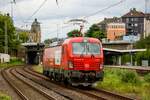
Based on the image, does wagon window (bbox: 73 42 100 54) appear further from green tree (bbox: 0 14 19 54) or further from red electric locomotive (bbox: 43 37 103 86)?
green tree (bbox: 0 14 19 54)

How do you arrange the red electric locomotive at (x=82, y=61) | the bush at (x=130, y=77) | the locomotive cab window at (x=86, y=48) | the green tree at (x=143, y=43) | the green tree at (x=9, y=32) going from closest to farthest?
1. the red electric locomotive at (x=82, y=61)
2. the locomotive cab window at (x=86, y=48)
3. the bush at (x=130, y=77)
4. the green tree at (x=143, y=43)
5. the green tree at (x=9, y=32)

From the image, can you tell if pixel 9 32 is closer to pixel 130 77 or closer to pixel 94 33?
pixel 94 33

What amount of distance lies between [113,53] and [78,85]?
5878 cm

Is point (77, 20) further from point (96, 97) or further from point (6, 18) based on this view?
point (6, 18)

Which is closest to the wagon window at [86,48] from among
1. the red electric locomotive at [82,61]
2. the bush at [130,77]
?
the red electric locomotive at [82,61]

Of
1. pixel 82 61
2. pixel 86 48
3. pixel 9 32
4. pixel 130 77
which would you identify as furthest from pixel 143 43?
pixel 82 61

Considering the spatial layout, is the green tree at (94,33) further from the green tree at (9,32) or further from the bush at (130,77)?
the bush at (130,77)

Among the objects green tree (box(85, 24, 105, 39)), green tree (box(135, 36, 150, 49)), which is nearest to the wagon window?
green tree (box(135, 36, 150, 49))

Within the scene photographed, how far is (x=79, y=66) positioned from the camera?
2984cm

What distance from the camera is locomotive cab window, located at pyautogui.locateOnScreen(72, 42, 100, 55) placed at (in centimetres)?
3048

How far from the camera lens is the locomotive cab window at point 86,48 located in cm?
3048

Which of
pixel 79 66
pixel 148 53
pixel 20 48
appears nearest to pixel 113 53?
pixel 148 53

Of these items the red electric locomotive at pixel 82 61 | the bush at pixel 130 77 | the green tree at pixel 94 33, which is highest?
the green tree at pixel 94 33

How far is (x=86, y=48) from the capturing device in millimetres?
30641
